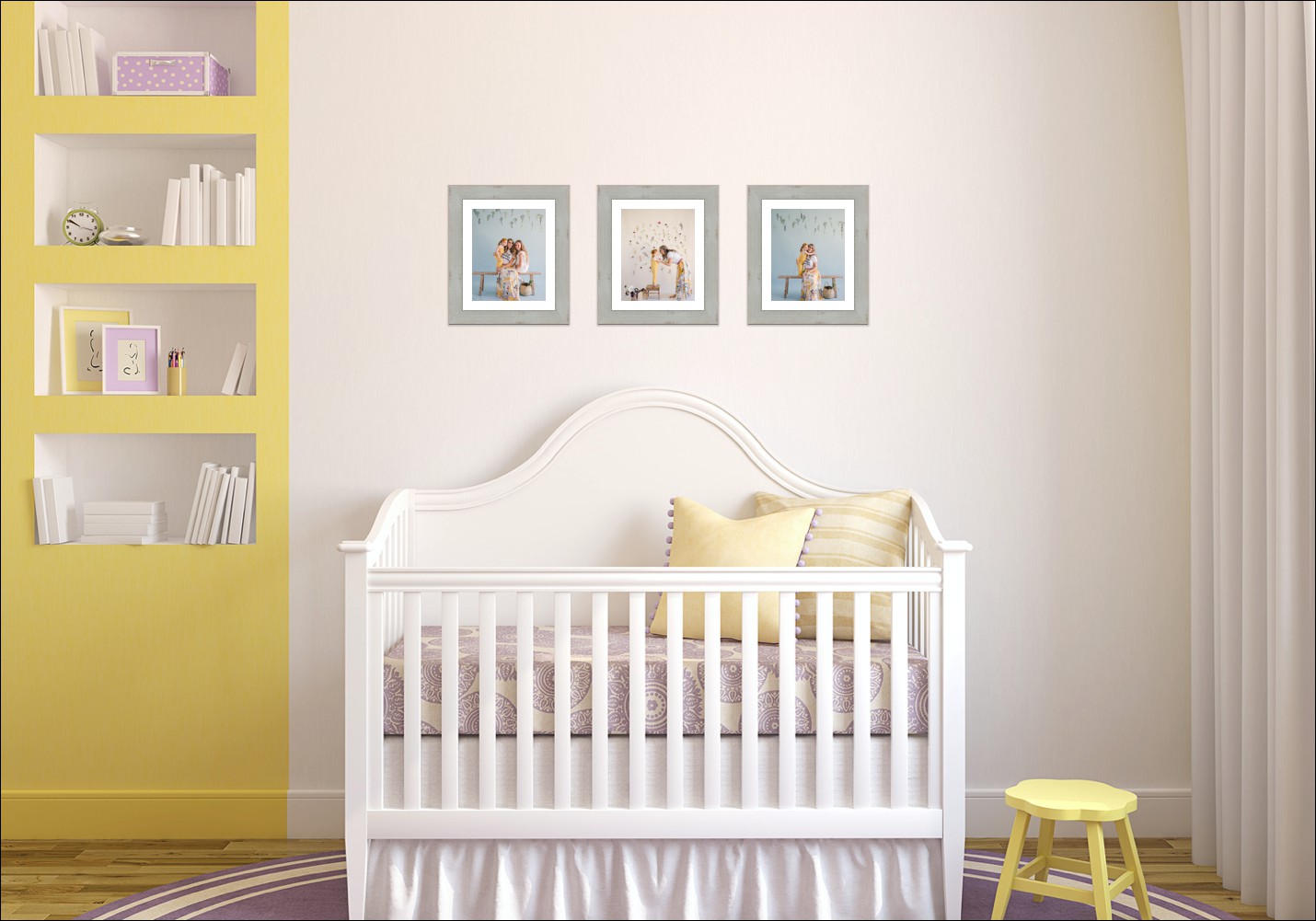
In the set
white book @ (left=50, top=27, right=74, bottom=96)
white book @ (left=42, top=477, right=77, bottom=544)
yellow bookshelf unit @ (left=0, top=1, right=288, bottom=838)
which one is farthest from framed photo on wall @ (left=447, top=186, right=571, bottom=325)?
white book @ (left=42, top=477, right=77, bottom=544)

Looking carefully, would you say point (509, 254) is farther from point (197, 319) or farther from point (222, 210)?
point (197, 319)

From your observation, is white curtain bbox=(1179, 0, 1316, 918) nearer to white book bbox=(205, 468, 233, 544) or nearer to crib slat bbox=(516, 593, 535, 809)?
crib slat bbox=(516, 593, 535, 809)

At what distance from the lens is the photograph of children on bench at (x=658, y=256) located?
277 cm

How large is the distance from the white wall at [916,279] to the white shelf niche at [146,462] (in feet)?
1.00

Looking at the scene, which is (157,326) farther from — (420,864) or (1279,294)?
(1279,294)

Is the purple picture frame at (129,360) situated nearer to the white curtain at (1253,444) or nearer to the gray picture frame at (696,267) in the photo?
the gray picture frame at (696,267)

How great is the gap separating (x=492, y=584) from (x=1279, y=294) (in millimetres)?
1715

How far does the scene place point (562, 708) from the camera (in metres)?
2.04

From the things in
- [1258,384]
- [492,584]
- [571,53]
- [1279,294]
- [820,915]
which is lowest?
[820,915]

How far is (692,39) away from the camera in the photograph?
2.77 meters

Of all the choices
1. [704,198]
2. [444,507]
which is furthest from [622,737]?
[704,198]

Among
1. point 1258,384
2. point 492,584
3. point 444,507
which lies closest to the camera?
point 492,584

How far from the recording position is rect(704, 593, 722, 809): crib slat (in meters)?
2.03

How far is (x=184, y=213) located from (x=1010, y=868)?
252cm
